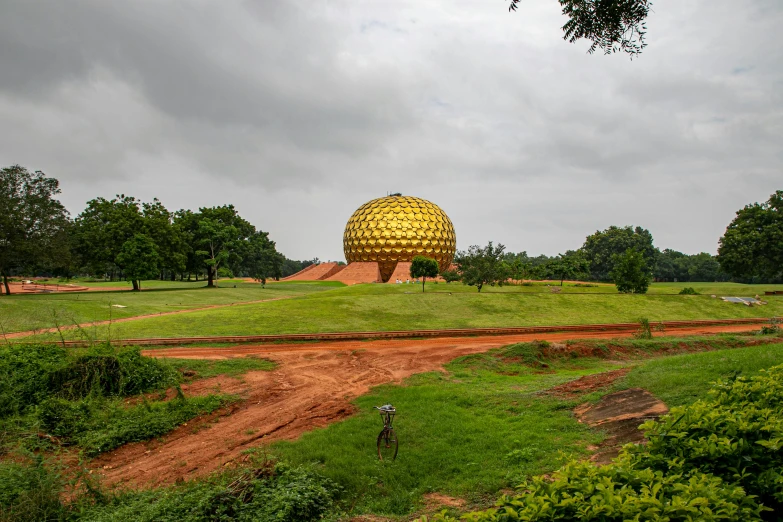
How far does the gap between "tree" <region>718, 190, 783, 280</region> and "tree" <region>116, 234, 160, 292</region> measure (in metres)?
48.5

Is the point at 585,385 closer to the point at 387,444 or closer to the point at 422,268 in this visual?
the point at 387,444

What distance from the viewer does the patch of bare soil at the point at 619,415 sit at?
249 inches

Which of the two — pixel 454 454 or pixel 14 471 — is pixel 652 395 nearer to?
pixel 454 454

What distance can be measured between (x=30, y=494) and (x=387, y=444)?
481 cm

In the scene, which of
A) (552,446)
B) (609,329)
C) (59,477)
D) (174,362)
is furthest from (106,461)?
(609,329)

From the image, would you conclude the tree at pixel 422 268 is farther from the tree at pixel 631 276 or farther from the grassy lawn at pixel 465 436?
the grassy lawn at pixel 465 436

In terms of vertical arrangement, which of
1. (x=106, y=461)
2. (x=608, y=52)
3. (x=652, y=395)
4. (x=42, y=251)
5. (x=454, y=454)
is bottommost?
(x=106, y=461)

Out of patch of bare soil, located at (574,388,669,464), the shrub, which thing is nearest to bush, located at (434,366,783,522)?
patch of bare soil, located at (574,388,669,464)

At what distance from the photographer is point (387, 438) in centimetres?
710

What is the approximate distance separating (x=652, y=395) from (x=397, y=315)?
16.0 metres

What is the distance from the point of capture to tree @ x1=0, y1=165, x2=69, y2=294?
2792cm

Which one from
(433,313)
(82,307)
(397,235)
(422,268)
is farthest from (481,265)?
(397,235)

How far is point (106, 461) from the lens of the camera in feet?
25.5

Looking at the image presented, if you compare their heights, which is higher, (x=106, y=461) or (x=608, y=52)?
(x=608, y=52)
